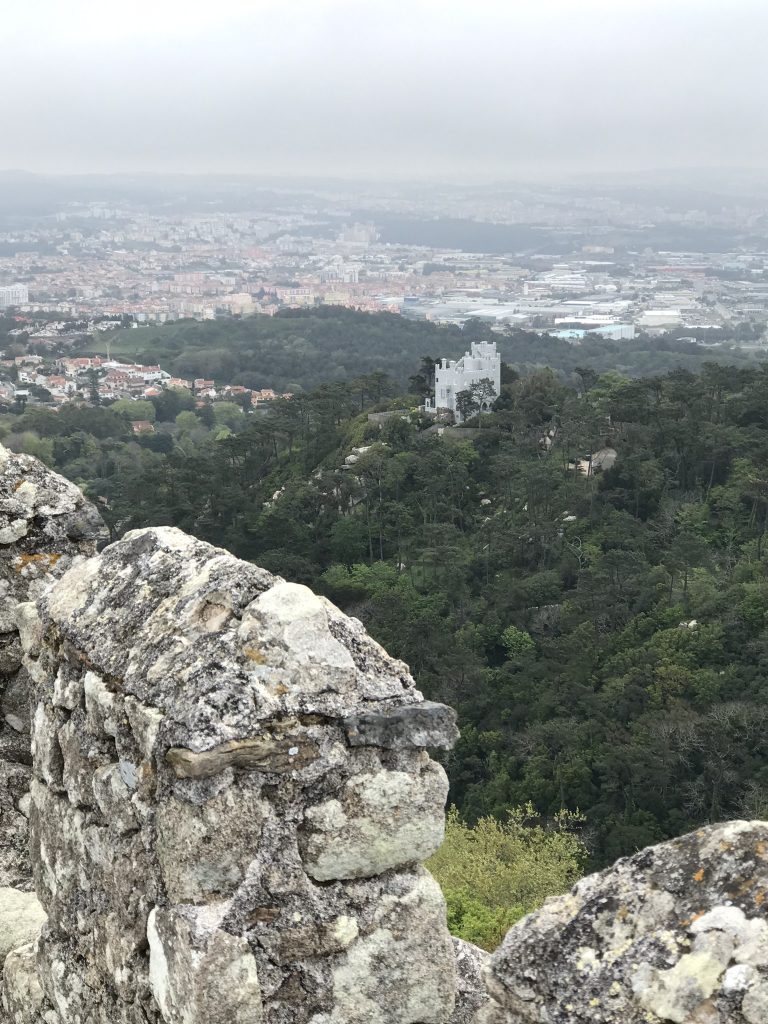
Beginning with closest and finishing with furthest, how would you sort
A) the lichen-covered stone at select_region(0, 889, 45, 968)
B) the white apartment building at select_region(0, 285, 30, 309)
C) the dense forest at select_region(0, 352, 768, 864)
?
the lichen-covered stone at select_region(0, 889, 45, 968) → the dense forest at select_region(0, 352, 768, 864) → the white apartment building at select_region(0, 285, 30, 309)

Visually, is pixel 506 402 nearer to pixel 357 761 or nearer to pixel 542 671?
pixel 542 671

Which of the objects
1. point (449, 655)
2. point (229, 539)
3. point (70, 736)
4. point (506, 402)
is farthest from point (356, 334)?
point (70, 736)

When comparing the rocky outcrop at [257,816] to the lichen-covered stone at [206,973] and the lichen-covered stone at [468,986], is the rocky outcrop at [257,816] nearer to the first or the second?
the lichen-covered stone at [206,973]

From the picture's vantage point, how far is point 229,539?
35.3 meters

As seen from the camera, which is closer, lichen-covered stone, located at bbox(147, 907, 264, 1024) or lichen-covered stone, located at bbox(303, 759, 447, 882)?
lichen-covered stone, located at bbox(147, 907, 264, 1024)

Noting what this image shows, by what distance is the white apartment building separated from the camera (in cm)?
14575

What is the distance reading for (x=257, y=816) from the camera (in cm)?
323

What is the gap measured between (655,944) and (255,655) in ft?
4.36

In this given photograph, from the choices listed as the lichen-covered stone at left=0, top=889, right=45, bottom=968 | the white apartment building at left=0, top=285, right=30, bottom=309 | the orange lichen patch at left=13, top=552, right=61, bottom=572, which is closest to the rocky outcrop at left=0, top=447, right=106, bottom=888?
the orange lichen patch at left=13, top=552, right=61, bottom=572

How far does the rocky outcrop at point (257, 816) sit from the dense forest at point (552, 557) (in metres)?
16.8

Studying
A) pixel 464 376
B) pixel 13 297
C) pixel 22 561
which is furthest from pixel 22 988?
pixel 13 297

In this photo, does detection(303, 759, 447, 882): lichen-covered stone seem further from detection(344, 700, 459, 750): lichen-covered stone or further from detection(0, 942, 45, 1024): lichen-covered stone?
detection(0, 942, 45, 1024): lichen-covered stone

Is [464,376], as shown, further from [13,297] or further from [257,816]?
[13,297]

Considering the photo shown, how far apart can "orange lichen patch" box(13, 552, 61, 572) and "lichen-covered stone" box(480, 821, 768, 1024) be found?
314cm
